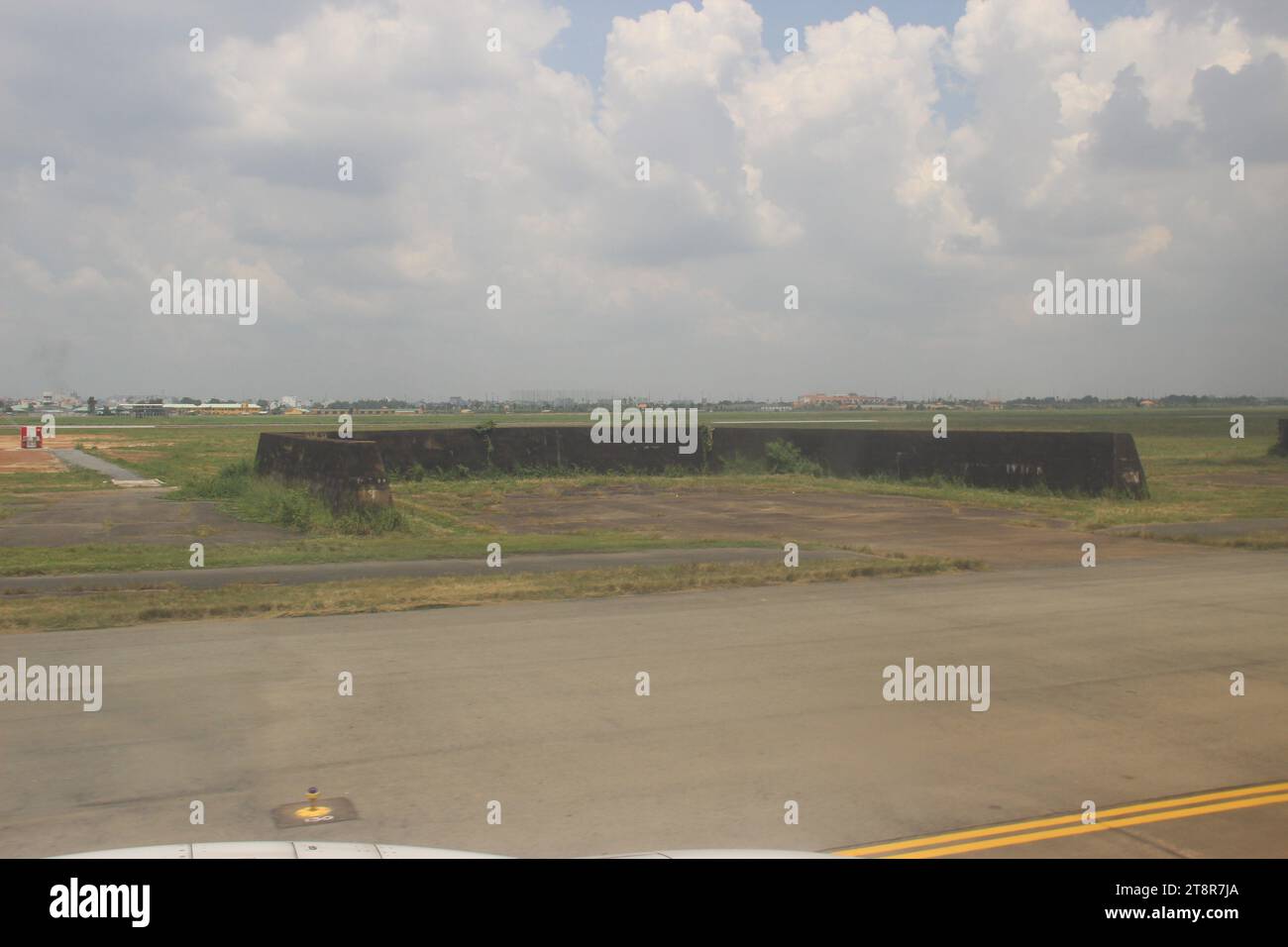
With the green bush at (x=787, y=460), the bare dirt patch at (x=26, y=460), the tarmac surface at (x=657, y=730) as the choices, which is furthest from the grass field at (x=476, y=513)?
the bare dirt patch at (x=26, y=460)

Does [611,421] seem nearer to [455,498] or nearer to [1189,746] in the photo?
[455,498]

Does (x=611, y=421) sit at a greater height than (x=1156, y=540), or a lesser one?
greater

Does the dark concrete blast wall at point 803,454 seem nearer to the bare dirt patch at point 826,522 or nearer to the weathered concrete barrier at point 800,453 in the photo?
the weathered concrete barrier at point 800,453

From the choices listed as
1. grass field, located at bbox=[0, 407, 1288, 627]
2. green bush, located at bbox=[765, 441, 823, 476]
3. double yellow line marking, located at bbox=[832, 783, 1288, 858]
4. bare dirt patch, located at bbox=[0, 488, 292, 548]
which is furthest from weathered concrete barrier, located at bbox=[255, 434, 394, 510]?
double yellow line marking, located at bbox=[832, 783, 1288, 858]

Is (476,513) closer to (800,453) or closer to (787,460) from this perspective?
(787,460)

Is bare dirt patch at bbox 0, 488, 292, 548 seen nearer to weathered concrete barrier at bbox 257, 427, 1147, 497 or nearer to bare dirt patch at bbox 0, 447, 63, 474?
weathered concrete barrier at bbox 257, 427, 1147, 497

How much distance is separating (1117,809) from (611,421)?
34104mm

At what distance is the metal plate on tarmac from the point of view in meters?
6.16

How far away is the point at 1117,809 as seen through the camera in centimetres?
642

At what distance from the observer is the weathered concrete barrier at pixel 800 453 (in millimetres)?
28938

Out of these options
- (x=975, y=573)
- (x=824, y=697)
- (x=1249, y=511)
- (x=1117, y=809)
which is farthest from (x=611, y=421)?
(x=1117, y=809)

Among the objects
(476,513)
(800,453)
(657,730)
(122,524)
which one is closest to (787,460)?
(800,453)

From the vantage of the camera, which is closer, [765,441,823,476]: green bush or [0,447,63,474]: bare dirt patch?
[765,441,823,476]: green bush

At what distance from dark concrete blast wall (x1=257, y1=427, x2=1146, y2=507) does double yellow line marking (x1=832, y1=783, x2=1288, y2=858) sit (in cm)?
2122
